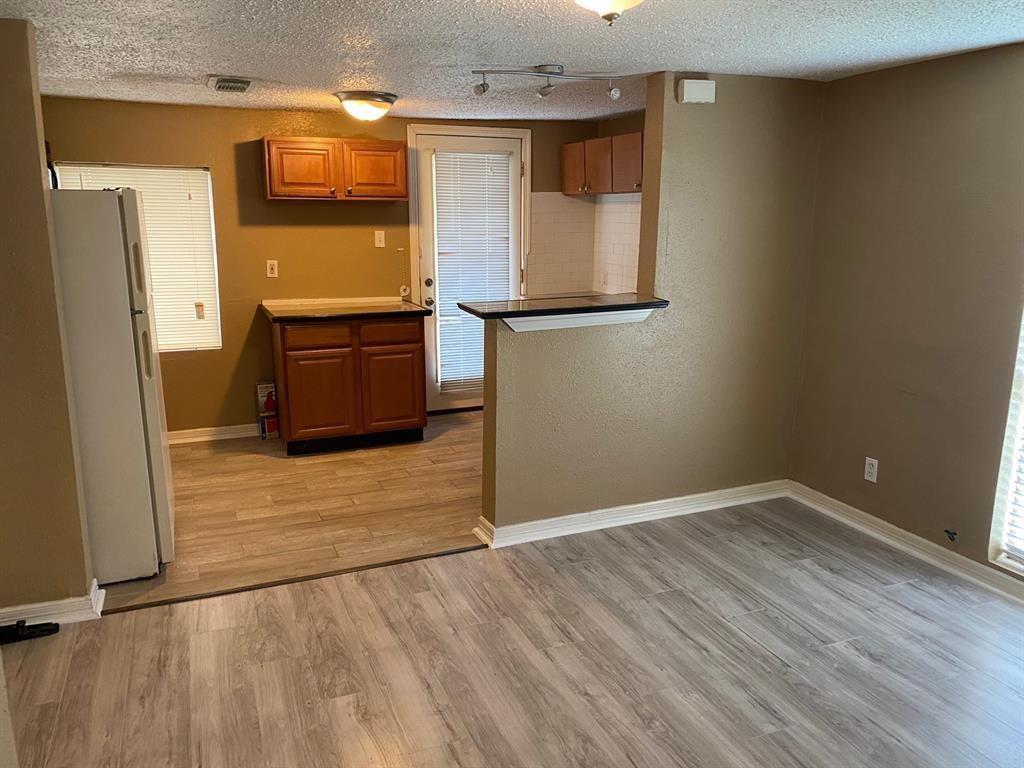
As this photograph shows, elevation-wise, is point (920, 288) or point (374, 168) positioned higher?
point (374, 168)

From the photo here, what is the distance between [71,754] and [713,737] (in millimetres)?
1867

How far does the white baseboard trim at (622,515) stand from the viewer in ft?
11.9

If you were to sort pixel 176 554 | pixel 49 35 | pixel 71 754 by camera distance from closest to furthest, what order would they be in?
1. pixel 71 754
2. pixel 49 35
3. pixel 176 554

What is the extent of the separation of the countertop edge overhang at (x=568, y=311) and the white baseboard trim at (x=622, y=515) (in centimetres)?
94

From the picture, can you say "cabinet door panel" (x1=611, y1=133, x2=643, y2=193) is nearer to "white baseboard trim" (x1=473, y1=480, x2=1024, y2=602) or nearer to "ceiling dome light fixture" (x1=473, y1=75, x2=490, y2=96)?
"ceiling dome light fixture" (x1=473, y1=75, x2=490, y2=96)

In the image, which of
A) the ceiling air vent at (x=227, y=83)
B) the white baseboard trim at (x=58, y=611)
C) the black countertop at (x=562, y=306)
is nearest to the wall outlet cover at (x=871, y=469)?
the black countertop at (x=562, y=306)

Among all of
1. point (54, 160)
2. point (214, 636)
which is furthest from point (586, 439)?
point (54, 160)

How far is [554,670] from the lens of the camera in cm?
263

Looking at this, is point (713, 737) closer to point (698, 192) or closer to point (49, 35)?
point (698, 192)

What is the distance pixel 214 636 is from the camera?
2826mm

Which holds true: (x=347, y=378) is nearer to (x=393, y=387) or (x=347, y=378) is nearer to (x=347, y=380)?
(x=347, y=380)

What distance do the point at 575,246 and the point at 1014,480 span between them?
363cm

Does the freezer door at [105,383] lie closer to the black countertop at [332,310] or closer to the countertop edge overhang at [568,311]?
the countertop edge overhang at [568,311]

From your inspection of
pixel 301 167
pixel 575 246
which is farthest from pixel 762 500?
pixel 301 167
